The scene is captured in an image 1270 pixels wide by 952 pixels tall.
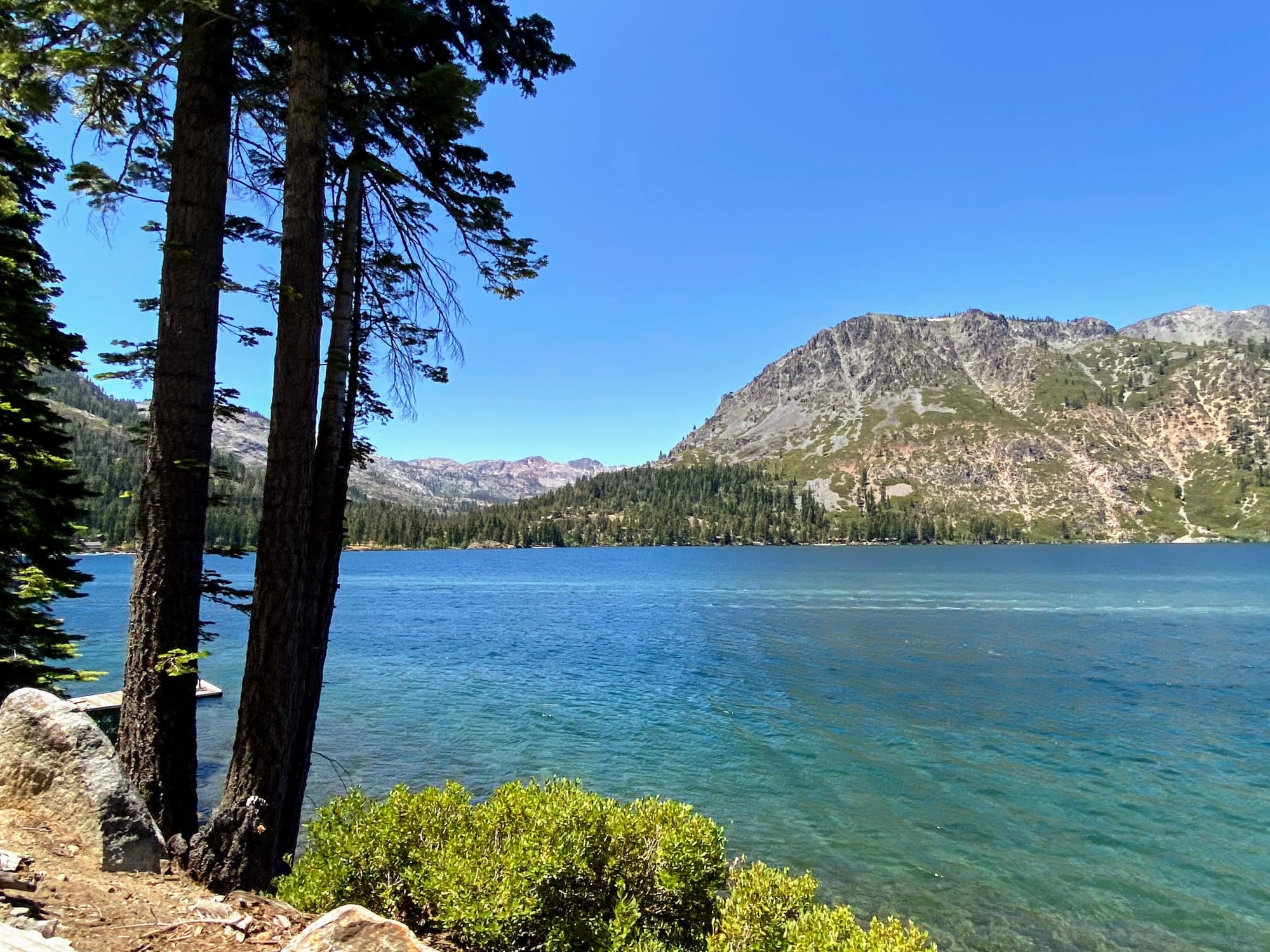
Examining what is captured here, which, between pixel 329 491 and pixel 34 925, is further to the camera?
pixel 329 491

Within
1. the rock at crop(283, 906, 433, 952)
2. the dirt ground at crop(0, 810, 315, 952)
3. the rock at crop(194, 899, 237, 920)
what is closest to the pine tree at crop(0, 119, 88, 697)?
the dirt ground at crop(0, 810, 315, 952)

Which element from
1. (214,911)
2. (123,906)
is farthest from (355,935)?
(123,906)

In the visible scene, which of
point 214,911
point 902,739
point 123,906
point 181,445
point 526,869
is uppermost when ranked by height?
point 181,445

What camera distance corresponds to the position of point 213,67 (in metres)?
8.46

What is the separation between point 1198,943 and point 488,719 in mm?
21264

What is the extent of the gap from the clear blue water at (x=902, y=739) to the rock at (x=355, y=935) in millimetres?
11091

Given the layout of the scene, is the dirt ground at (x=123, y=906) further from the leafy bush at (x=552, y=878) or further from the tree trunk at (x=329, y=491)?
the tree trunk at (x=329, y=491)

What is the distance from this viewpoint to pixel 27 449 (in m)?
13.4

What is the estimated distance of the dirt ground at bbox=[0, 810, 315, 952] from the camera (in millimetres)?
5477

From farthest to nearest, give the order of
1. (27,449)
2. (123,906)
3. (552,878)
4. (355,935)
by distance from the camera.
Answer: (27,449) < (552,878) < (123,906) < (355,935)

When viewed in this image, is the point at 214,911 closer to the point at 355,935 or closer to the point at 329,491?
the point at 355,935

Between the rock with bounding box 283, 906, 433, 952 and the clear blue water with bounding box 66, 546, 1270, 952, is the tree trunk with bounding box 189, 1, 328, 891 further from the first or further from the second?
the clear blue water with bounding box 66, 546, 1270, 952

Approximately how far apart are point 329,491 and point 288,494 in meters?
0.72

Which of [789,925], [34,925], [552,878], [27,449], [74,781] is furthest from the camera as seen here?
[27,449]
